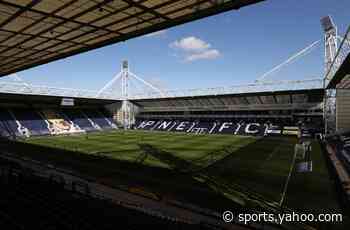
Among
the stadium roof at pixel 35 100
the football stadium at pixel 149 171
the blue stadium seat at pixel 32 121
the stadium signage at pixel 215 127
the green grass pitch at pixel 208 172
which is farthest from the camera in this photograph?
the blue stadium seat at pixel 32 121

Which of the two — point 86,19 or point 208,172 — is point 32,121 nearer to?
point 208,172

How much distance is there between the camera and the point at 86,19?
12867 mm

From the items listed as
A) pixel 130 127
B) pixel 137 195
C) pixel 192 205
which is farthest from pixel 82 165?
pixel 130 127

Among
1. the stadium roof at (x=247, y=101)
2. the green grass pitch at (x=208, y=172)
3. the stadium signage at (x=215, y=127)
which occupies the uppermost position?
the stadium roof at (x=247, y=101)

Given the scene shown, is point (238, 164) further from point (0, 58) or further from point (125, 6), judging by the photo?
point (0, 58)

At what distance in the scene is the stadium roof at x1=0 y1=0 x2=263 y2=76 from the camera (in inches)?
426

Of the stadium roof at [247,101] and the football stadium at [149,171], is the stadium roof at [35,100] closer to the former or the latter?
the stadium roof at [247,101]

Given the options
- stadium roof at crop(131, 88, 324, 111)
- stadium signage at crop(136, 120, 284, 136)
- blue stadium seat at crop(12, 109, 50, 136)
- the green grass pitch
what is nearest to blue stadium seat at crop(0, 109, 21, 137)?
blue stadium seat at crop(12, 109, 50, 136)

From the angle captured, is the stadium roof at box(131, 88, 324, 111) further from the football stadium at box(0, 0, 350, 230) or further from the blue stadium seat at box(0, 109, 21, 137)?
the blue stadium seat at box(0, 109, 21, 137)

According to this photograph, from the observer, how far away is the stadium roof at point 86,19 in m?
10.8

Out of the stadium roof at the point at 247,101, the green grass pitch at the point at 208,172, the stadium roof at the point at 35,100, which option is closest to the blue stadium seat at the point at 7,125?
the stadium roof at the point at 35,100

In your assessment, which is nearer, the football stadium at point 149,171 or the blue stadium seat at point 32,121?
the football stadium at point 149,171

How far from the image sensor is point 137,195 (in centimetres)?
1434

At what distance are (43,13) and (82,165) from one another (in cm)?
1364
